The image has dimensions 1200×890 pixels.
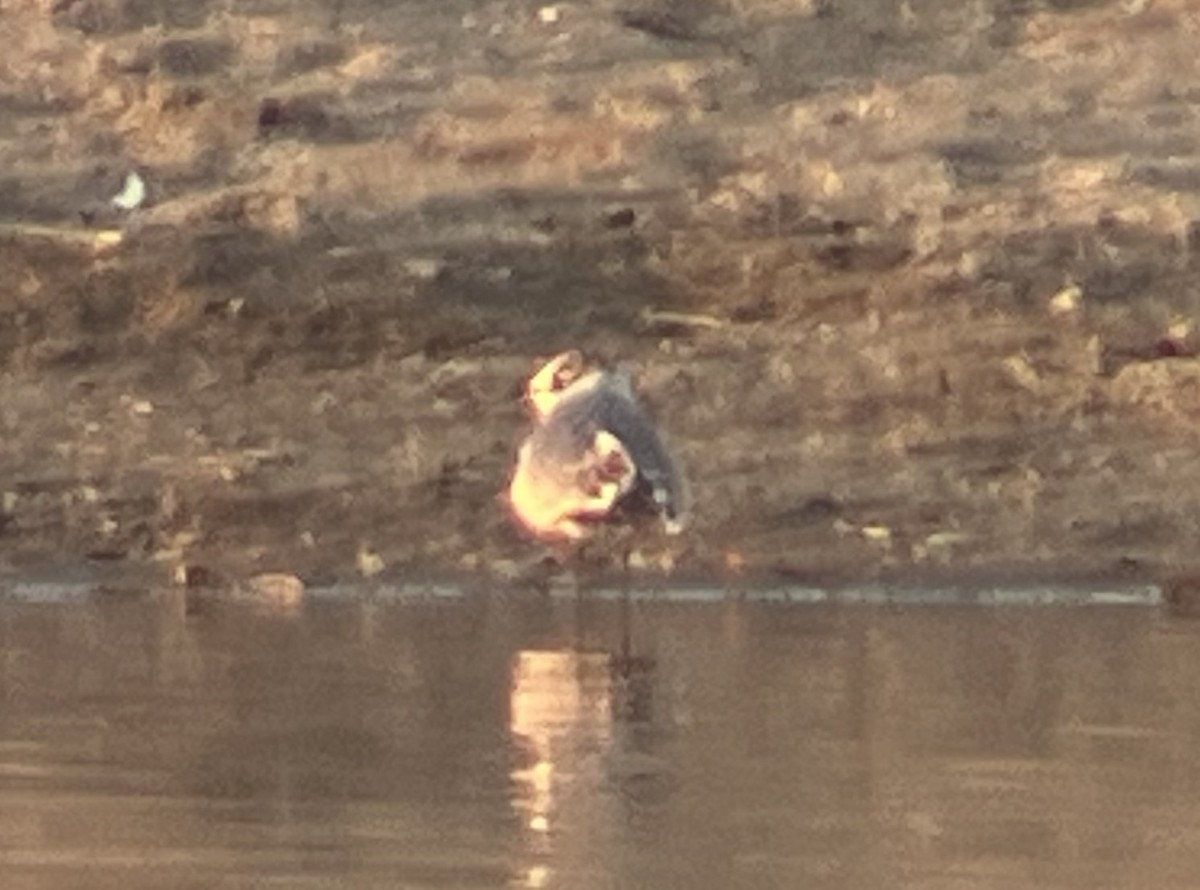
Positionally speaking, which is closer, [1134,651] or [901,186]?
[1134,651]

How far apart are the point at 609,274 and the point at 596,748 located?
27.0 feet

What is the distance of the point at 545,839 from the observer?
834 cm

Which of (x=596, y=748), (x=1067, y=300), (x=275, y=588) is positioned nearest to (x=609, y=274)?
(x=1067, y=300)

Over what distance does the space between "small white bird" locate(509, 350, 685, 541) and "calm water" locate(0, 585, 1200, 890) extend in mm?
461

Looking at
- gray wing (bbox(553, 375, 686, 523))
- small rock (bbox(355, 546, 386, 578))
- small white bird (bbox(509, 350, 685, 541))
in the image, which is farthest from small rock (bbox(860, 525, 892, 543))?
small rock (bbox(355, 546, 386, 578))

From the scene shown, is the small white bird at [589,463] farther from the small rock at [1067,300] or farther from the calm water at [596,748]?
the small rock at [1067,300]

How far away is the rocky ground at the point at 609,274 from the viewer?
16.3 metres

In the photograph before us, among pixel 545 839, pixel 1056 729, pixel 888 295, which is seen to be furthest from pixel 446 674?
pixel 888 295

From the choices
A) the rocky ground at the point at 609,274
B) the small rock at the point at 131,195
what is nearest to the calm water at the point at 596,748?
the rocky ground at the point at 609,274

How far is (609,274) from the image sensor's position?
18141 mm

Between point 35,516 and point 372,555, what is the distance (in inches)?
60.4

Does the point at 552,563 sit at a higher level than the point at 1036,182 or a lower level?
lower

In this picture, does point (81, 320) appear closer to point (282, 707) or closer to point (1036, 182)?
point (1036, 182)

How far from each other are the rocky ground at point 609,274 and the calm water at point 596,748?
189cm
